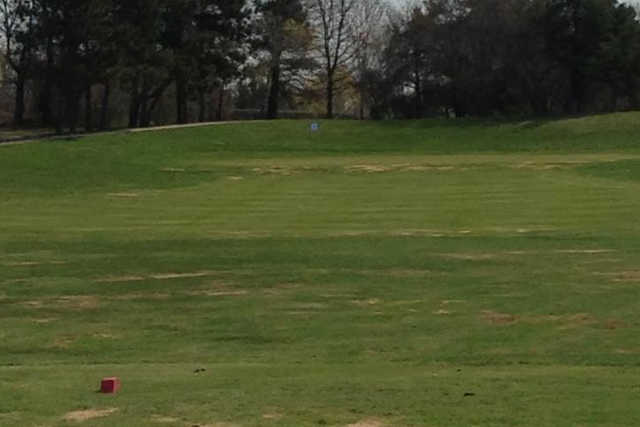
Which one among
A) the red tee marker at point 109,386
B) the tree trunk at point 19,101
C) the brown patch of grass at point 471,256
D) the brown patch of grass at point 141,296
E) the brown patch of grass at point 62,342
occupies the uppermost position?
the tree trunk at point 19,101

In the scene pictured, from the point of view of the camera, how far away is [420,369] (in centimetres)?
1101

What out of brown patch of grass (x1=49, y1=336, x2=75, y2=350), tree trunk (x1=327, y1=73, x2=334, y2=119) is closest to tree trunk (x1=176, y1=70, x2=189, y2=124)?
tree trunk (x1=327, y1=73, x2=334, y2=119)

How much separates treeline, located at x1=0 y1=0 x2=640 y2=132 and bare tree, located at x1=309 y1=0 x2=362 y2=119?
0.11 m

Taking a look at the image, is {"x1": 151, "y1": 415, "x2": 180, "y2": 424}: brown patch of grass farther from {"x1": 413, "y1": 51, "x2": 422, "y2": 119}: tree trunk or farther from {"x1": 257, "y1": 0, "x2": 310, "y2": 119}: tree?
{"x1": 413, "y1": 51, "x2": 422, "y2": 119}: tree trunk

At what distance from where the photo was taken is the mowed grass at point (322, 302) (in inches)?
335

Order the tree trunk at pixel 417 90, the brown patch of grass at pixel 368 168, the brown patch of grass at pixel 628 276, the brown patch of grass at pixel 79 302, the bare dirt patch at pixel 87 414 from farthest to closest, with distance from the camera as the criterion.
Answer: the tree trunk at pixel 417 90 < the brown patch of grass at pixel 368 168 < the brown patch of grass at pixel 628 276 < the brown patch of grass at pixel 79 302 < the bare dirt patch at pixel 87 414

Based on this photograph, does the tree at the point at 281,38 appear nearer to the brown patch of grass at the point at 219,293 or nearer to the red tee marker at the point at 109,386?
the brown patch of grass at the point at 219,293

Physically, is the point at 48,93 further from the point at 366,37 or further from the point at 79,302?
the point at 79,302

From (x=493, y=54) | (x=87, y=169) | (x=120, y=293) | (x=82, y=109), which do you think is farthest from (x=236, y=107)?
(x=120, y=293)

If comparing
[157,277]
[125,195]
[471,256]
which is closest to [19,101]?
[125,195]

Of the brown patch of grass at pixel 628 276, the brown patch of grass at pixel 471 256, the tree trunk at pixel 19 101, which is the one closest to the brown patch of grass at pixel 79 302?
the brown patch of grass at pixel 471 256

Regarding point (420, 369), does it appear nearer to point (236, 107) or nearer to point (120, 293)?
point (120, 293)

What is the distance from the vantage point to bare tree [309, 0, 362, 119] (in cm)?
9006

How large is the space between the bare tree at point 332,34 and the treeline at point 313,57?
0.11 m
